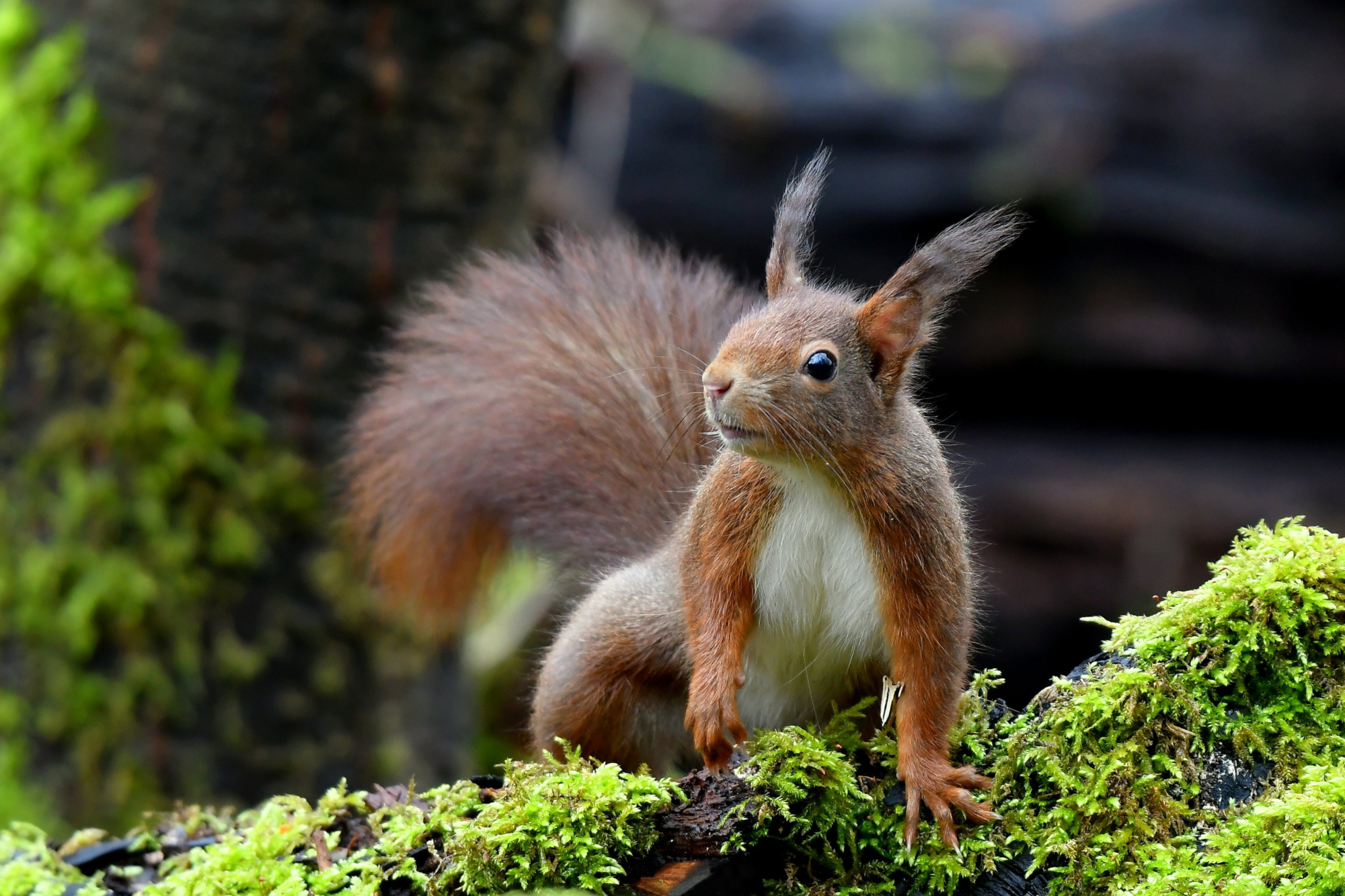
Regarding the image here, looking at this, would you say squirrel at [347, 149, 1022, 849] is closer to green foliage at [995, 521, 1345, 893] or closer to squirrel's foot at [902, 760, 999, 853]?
squirrel's foot at [902, 760, 999, 853]

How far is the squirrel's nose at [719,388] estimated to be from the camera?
2.03m

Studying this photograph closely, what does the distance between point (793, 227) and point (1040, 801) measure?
1120mm

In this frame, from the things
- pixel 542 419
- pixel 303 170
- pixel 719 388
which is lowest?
pixel 542 419

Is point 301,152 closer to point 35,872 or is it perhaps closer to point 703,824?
point 35,872

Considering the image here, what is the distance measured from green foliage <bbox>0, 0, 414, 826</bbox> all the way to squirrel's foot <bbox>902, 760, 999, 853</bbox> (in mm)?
2847

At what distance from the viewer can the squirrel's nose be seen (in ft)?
6.66

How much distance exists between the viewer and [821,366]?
2.09 metres

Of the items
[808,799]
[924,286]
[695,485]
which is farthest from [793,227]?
[808,799]

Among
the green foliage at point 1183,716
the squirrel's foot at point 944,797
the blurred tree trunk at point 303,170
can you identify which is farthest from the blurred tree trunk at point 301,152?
the green foliage at point 1183,716

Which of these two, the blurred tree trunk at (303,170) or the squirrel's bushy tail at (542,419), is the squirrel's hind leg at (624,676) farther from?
the blurred tree trunk at (303,170)

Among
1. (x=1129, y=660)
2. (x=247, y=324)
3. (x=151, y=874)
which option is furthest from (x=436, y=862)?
(x=247, y=324)

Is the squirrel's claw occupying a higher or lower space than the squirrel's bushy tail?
lower

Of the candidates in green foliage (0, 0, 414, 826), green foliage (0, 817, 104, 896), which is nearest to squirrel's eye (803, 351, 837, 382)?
green foliage (0, 817, 104, 896)

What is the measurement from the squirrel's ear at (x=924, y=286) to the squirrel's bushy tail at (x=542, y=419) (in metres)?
0.56
